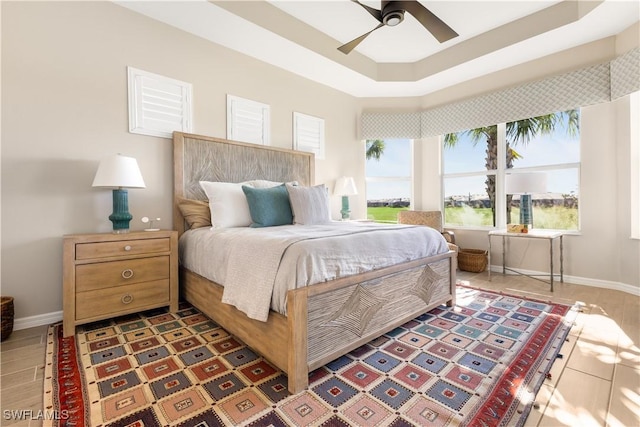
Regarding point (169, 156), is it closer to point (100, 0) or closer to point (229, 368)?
point (100, 0)

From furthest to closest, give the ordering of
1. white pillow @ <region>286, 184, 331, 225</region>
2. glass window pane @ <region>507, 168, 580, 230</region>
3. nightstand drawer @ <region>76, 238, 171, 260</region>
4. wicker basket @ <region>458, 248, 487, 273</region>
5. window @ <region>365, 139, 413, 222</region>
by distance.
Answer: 1. window @ <region>365, 139, 413, 222</region>
2. wicker basket @ <region>458, 248, 487, 273</region>
3. glass window pane @ <region>507, 168, 580, 230</region>
4. white pillow @ <region>286, 184, 331, 225</region>
5. nightstand drawer @ <region>76, 238, 171, 260</region>

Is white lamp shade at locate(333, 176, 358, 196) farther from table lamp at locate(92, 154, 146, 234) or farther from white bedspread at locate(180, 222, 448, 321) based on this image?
table lamp at locate(92, 154, 146, 234)

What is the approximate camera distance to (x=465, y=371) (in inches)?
63.9

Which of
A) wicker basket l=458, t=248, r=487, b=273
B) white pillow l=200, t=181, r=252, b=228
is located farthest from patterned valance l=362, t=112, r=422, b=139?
white pillow l=200, t=181, r=252, b=228

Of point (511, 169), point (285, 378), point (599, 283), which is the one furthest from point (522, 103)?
point (285, 378)

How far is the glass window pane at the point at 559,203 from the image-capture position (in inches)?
138

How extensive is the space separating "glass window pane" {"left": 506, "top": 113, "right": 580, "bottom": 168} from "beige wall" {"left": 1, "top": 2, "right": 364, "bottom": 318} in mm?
4032

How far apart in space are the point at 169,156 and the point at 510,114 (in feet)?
13.6

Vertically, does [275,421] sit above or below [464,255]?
below

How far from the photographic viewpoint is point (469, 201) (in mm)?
4414

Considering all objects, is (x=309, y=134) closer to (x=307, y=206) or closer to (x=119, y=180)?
(x=307, y=206)

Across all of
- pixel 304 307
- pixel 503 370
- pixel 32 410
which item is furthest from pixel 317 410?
pixel 32 410

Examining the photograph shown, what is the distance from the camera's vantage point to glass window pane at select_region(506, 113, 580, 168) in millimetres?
3506

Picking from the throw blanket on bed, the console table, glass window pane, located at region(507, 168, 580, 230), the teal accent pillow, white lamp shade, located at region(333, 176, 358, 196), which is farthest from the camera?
white lamp shade, located at region(333, 176, 358, 196)
